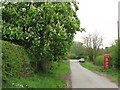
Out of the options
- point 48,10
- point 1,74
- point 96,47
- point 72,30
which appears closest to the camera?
point 1,74

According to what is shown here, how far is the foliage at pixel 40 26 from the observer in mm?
18656

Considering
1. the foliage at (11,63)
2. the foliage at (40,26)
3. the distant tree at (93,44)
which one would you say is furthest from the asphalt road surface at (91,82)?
the distant tree at (93,44)

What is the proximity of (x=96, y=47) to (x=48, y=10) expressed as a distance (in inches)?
1946

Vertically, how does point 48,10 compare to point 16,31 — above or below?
above

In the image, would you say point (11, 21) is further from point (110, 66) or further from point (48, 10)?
point (110, 66)

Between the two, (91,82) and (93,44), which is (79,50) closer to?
(93,44)

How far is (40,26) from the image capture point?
739 inches

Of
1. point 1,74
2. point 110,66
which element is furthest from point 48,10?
point 110,66

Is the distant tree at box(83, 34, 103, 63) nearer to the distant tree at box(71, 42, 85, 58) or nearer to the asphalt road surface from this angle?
the distant tree at box(71, 42, 85, 58)

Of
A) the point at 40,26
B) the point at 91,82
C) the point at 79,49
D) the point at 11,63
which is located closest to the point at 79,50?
the point at 79,49

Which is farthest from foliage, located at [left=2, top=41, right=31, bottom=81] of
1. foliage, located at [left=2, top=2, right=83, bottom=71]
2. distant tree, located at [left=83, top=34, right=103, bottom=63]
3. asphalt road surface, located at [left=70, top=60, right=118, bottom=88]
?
distant tree, located at [left=83, top=34, right=103, bottom=63]

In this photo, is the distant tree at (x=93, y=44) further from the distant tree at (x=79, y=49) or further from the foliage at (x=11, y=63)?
the foliage at (x=11, y=63)

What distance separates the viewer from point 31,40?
19.5m

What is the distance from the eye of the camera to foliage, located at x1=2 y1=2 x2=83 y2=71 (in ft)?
61.2
